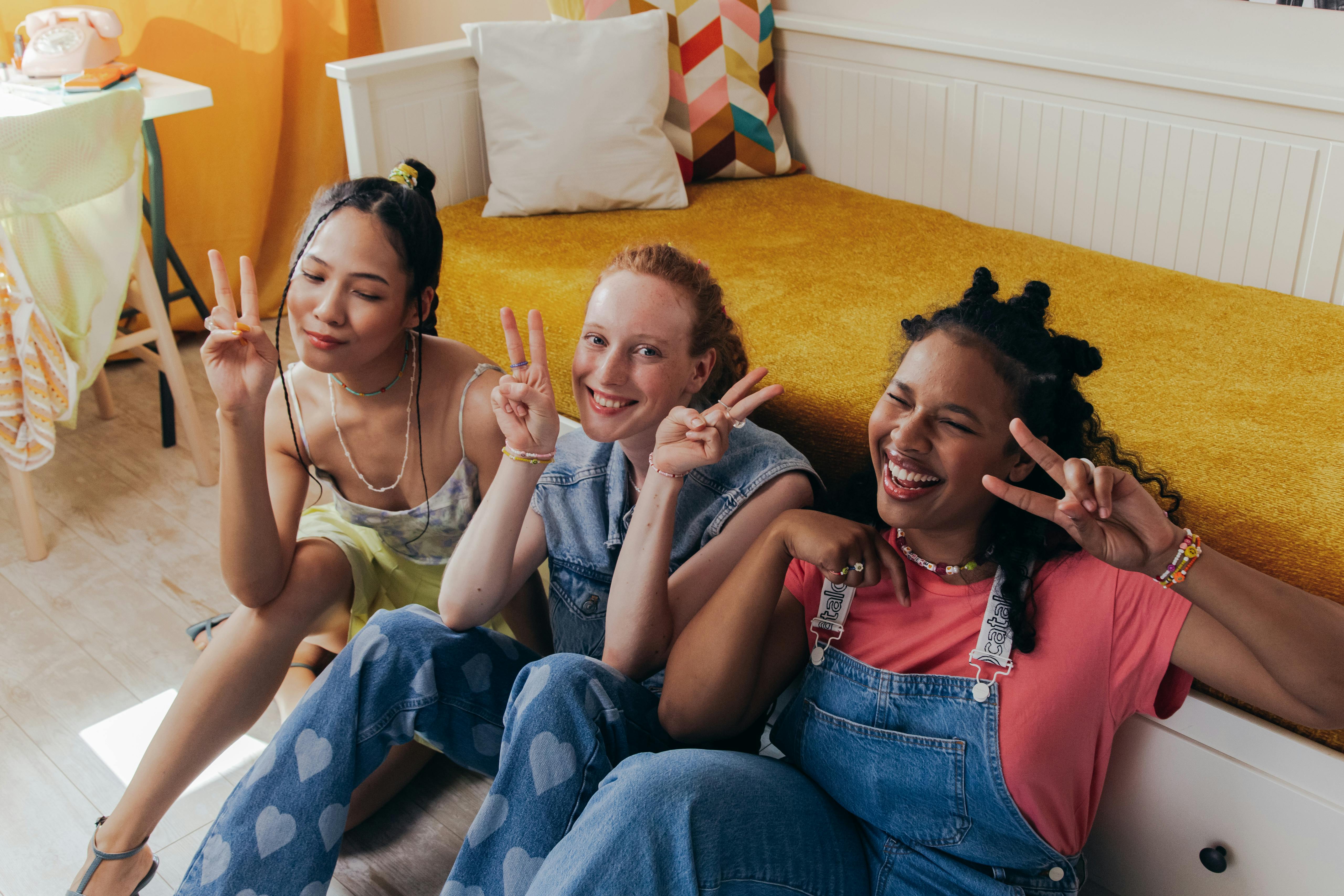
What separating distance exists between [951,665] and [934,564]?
0.10 meters

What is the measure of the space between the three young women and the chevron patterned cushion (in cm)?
113

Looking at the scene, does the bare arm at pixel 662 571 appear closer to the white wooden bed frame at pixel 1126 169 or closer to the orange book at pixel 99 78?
the white wooden bed frame at pixel 1126 169

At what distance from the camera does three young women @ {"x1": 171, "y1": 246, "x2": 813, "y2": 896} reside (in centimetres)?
117

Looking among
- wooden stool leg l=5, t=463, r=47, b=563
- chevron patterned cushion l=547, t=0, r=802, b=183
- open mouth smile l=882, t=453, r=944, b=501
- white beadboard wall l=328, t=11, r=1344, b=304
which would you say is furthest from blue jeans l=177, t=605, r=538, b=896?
chevron patterned cushion l=547, t=0, r=802, b=183

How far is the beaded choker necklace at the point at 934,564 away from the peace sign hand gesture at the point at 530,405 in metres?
0.40

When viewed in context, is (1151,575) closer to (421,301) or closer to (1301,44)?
(421,301)

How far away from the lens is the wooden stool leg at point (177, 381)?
7.70 feet

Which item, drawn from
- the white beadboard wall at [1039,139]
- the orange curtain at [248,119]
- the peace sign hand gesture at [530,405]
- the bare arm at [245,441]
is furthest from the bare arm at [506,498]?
the orange curtain at [248,119]

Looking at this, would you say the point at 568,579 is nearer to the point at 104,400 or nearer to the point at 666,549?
the point at 666,549

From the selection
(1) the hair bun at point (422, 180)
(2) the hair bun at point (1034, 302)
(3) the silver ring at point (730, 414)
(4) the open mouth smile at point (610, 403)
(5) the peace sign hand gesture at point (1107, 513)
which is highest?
(1) the hair bun at point (422, 180)

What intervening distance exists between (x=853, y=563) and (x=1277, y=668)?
372 mm

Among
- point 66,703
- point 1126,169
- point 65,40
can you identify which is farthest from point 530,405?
point 65,40

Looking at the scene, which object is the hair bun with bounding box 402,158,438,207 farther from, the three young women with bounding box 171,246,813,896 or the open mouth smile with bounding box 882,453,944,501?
the open mouth smile with bounding box 882,453,944,501

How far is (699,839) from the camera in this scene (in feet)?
3.28
